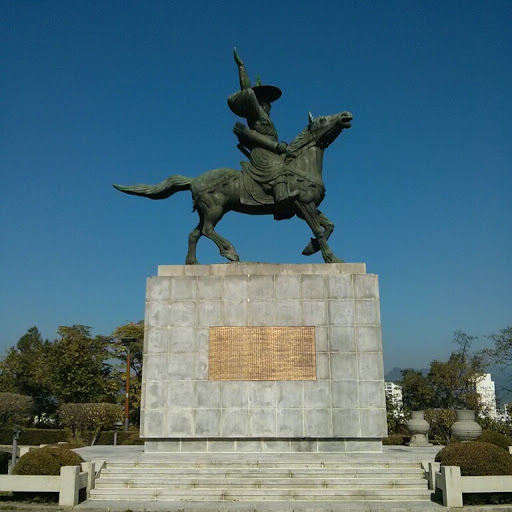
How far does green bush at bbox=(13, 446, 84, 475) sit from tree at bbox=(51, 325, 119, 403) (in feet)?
87.9

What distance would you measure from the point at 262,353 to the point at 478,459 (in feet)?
17.2

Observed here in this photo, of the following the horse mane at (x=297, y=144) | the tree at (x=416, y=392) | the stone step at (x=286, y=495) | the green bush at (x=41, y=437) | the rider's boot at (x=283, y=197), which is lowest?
the green bush at (x=41, y=437)

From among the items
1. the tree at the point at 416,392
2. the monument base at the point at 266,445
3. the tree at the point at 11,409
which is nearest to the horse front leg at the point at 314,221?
the monument base at the point at 266,445

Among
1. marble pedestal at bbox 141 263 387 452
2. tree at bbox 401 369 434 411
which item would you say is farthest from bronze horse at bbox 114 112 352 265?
tree at bbox 401 369 434 411

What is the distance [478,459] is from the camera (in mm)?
10414

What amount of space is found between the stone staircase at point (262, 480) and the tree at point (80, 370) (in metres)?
26.7

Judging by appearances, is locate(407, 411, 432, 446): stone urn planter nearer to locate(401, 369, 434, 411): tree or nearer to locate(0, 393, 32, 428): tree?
locate(0, 393, 32, 428): tree

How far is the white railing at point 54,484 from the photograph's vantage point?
10.1m

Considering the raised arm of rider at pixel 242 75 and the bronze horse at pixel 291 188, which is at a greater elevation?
the raised arm of rider at pixel 242 75

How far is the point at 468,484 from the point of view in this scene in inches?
393

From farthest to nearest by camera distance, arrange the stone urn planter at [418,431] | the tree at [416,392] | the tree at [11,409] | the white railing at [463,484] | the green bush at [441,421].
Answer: the tree at [416,392]
the tree at [11,409]
the green bush at [441,421]
the stone urn planter at [418,431]
the white railing at [463,484]

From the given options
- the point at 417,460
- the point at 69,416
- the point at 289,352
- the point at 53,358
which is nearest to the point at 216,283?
the point at 289,352

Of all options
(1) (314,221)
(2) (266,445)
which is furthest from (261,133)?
(2) (266,445)

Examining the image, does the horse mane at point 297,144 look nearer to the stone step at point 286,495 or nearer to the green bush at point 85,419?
the stone step at point 286,495
